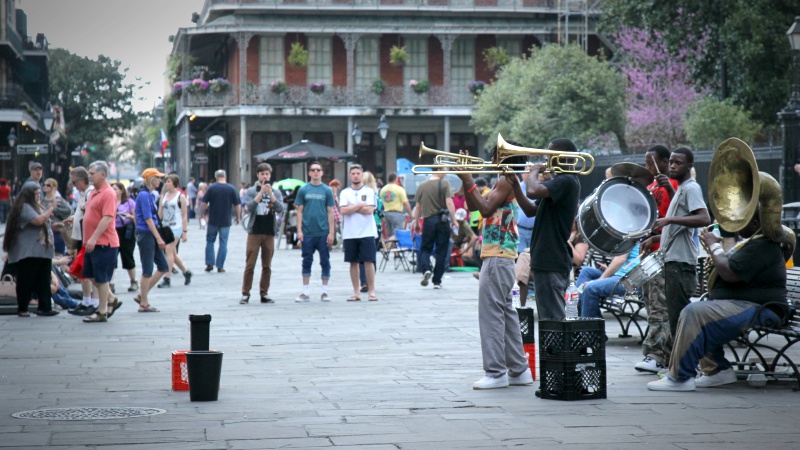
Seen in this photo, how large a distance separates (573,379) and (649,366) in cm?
146

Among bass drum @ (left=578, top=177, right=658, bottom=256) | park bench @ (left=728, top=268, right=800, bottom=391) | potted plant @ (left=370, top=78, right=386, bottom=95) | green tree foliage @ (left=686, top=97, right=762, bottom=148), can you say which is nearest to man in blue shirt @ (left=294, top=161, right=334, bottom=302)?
bass drum @ (left=578, top=177, right=658, bottom=256)

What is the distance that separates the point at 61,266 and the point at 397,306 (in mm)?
5070

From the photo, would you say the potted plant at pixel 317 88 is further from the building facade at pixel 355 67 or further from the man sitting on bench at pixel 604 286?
the man sitting on bench at pixel 604 286

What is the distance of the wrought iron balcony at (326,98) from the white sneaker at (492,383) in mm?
40902

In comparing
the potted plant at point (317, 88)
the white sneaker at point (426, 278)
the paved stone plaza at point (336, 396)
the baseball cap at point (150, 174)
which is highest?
the potted plant at point (317, 88)

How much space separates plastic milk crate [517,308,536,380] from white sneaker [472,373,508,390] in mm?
481

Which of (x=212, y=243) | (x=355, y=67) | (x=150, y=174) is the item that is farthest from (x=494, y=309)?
(x=355, y=67)

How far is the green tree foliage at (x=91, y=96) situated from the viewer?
7756cm

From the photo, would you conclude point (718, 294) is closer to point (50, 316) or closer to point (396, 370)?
point (396, 370)

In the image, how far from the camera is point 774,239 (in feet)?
26.7

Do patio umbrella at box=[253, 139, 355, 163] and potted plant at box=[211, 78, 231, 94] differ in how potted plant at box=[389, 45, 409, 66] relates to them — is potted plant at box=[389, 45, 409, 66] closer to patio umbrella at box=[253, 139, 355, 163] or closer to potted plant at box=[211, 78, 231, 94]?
potted plant at box=[211, 78, 231, 94]

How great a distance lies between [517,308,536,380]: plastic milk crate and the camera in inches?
351

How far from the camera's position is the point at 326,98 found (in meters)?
49.1

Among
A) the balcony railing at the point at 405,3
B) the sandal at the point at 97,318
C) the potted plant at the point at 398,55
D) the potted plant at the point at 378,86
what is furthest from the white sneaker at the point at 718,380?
the potted plant at the point at 398,55
